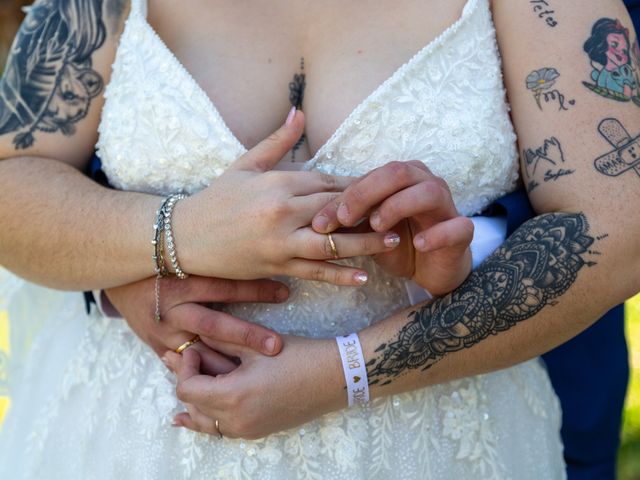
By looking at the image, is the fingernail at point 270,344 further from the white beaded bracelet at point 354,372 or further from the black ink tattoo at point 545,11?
the black ink tattoo at point 545,11

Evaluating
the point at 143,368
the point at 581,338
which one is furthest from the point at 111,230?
the point at 581,338

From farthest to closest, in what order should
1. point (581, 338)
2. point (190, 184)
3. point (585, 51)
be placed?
point (581, 338) → point (190, 184) → point (585, 51)

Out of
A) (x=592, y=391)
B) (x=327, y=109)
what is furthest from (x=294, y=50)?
(x=592, y=391)

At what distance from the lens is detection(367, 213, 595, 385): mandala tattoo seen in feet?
5.03

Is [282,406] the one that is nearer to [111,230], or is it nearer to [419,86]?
[111,230]

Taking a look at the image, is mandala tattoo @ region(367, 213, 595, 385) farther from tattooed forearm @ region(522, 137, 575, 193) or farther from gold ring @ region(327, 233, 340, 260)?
gold ring @ region(327, 233, 340, 260)

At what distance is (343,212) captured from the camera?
144 cm

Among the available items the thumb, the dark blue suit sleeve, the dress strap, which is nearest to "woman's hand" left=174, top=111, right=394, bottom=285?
the thumb

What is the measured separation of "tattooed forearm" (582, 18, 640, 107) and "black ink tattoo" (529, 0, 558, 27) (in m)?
0.09

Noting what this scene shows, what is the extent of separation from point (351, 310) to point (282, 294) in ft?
0.54

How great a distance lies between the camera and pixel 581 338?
2.05 metres

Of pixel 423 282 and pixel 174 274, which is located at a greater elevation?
pixel 423 282

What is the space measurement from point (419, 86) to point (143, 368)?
0.93 m

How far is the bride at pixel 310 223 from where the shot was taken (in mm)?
1542
